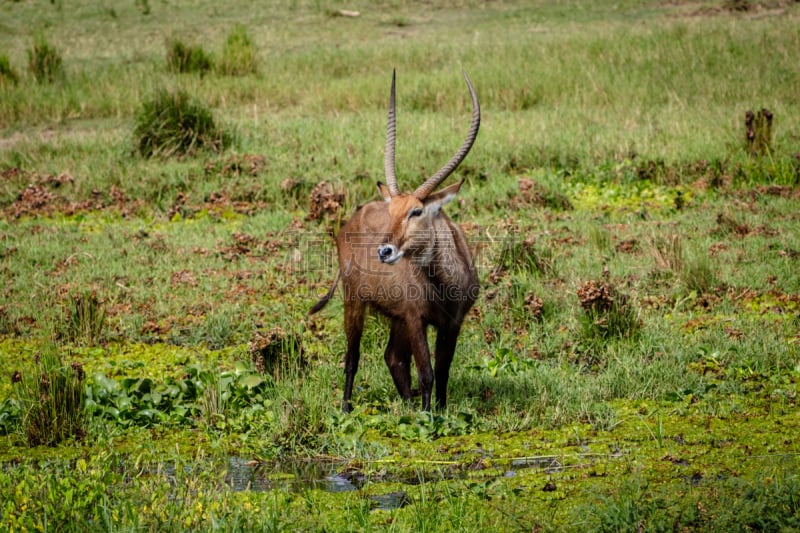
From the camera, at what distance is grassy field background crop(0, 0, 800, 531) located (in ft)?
14.5

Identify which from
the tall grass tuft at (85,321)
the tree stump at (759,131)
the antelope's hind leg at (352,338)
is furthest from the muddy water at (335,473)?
the tree stump at (759,131)

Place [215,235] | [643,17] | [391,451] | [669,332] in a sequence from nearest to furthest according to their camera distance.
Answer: [391,451]
[669,332]
[215,235]
[643,17]

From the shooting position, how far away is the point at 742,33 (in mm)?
15352

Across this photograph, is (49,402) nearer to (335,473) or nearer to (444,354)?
(335,473)

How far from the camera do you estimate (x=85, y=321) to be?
691cm

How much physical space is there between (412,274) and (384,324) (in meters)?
1.36

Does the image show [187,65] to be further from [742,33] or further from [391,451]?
Answer: [391,451]

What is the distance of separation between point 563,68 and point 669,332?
330 inches

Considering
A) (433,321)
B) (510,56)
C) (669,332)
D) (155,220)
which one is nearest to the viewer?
(433,321)

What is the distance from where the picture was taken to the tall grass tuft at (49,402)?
5.22 m

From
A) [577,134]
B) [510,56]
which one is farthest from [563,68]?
[577,134]

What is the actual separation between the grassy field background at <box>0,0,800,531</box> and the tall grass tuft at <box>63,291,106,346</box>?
21 millimetres

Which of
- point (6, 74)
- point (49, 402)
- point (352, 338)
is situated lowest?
point (49, 402)

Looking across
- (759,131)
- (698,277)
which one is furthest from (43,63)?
(698,277)
